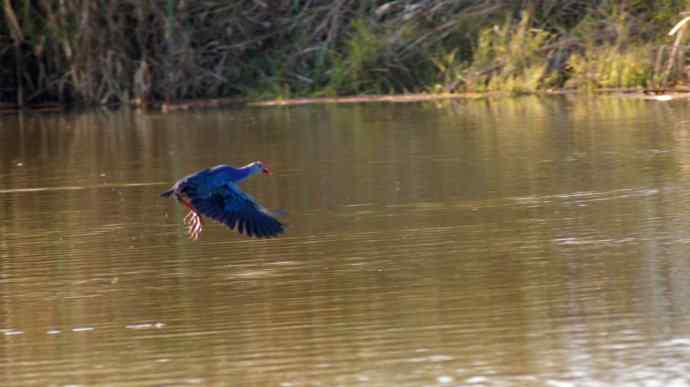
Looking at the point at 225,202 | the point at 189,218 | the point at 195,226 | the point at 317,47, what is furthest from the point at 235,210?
the point at 317,47

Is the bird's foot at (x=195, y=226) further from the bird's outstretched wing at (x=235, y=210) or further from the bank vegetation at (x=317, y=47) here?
the bank vegetation at (x=317, y=47)

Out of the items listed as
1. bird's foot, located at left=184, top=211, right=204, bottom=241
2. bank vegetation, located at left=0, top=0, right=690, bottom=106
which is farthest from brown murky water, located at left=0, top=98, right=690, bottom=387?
bank vegetation, located at left=0, top=0, right=690, bottom=106

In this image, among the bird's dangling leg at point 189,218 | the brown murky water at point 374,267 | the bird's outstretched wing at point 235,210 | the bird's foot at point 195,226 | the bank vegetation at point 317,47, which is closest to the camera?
the brown murky water at point 374,267

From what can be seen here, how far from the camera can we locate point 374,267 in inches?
341

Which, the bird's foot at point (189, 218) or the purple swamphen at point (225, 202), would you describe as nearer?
the purple swamphen at point (225, 202)

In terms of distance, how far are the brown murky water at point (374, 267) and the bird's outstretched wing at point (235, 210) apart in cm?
26

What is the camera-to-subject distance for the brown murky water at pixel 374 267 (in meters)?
A: 6.57

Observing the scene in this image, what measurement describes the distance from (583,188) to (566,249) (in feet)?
8.53

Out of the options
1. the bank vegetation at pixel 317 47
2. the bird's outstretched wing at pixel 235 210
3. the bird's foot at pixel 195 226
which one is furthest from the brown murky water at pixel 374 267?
the bank vegetation at pixel 317 47

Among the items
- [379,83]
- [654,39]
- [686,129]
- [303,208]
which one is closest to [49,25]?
[379,83]

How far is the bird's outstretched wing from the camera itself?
8.62 m

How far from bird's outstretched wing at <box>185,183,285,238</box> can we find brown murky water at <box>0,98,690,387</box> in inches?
10.2

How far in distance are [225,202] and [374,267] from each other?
933 mm

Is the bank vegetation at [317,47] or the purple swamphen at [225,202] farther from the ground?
the bank vegetation at [317,47]
